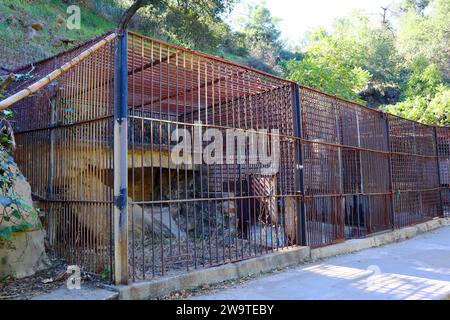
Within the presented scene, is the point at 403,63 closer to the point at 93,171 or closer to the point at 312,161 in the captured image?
the point at 312,161

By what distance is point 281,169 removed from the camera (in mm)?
7102

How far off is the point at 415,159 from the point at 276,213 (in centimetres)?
634

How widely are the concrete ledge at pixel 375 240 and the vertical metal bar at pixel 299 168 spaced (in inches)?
16.7

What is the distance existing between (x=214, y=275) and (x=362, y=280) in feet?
7.14

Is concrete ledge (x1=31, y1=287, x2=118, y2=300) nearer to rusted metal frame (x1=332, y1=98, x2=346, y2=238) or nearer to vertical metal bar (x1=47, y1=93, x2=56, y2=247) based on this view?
vertical metal bar (x1=47, y1=93, x2=56, y2=247)

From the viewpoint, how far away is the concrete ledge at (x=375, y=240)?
7246mm

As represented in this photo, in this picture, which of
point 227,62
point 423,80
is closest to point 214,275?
point 227,62

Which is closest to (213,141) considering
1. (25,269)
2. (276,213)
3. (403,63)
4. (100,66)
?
(276,213)

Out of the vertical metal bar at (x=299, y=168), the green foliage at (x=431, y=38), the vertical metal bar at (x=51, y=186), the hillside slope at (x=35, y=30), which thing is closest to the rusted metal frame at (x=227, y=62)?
the vertical metal bar at (x=299, y=168)

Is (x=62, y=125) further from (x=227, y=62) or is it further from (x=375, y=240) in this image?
(x=375, y=240)

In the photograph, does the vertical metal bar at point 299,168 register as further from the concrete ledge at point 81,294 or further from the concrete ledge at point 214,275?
the concrete ledge at point 81,294

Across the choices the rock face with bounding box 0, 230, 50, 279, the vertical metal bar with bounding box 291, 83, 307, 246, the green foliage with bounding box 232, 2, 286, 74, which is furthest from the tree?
the rock face with bounding box 0, 230, 50, 279

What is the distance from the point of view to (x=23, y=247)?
5.04 meters

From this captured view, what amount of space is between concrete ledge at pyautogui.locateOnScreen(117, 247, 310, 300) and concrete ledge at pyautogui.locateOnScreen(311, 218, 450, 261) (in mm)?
505
